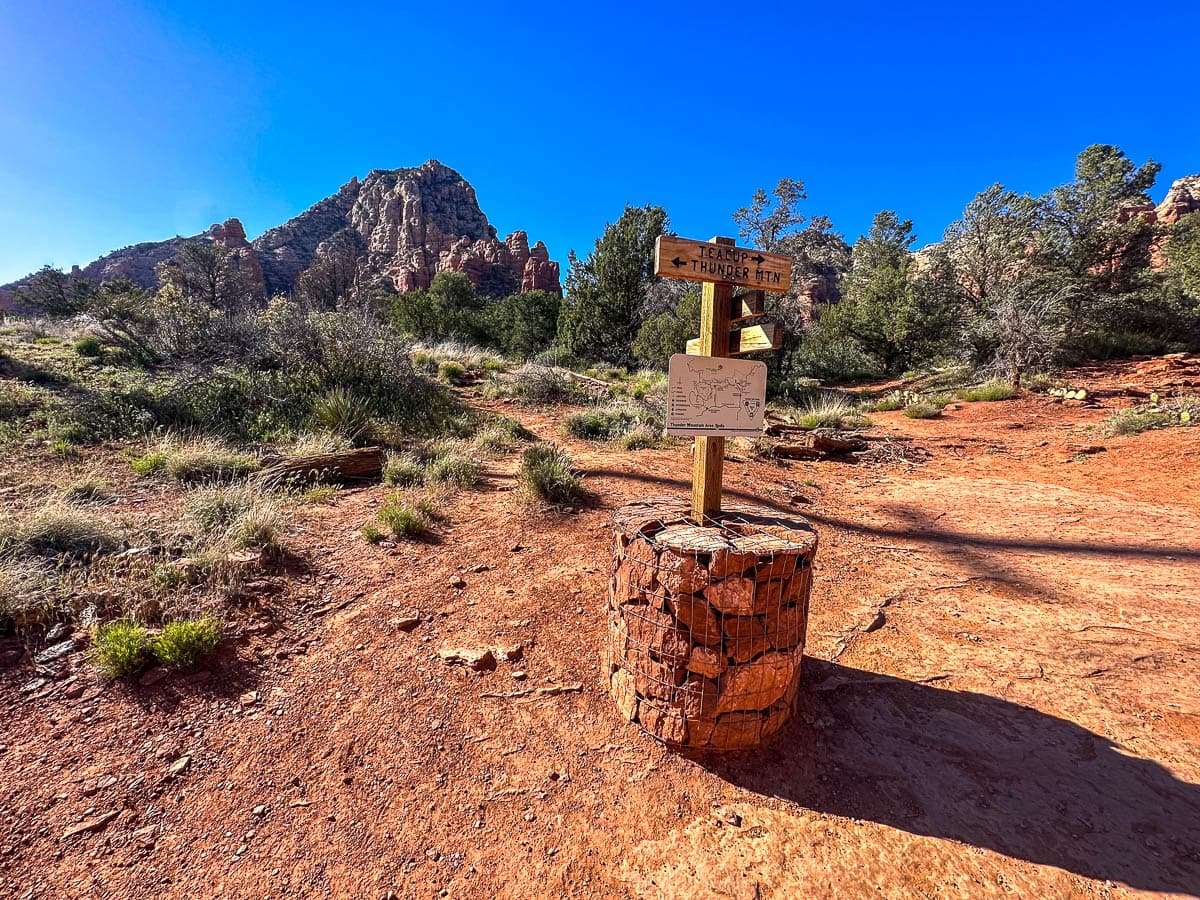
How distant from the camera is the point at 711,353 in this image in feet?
8.05

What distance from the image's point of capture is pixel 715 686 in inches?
82.4

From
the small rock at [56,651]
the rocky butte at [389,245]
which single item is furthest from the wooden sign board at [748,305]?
the rocky butte at [389,245]

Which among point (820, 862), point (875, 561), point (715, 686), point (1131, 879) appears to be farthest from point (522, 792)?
point (875, 561)

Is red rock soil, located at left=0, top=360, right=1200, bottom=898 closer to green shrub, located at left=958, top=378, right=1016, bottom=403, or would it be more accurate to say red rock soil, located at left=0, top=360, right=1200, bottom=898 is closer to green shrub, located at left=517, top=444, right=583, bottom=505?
green shrub, located at left=517, top=444, right=583, bottom=505

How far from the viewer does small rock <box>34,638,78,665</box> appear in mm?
2369

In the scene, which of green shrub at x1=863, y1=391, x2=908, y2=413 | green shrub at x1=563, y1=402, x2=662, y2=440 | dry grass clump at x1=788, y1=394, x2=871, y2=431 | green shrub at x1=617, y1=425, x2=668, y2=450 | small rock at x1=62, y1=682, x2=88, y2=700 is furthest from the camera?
green shrub at x1=863, y1=391, x2=908, y2=413

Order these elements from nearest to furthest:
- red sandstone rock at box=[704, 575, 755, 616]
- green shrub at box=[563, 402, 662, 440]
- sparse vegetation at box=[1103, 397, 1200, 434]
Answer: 1. red sandstone rock at box=[704, 575, 755, 616]
2. sparse vegetation at box=[1103, 397, 1200, 434]
3. green shrub at box=[563, 402, 662, 440]

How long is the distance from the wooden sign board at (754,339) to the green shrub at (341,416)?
599 cm

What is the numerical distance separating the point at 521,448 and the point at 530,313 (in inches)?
668

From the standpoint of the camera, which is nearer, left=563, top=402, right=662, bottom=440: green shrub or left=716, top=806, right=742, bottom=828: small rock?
left=716, top=806, right=742, bottom=828: small rock

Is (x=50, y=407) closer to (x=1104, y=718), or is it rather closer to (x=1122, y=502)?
(x=1104, y=718)

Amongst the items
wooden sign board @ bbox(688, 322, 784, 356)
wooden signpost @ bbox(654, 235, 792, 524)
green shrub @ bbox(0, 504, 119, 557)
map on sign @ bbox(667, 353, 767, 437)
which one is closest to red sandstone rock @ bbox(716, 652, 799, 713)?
wooden signpost @ bbox(654, 235, 792, 524)

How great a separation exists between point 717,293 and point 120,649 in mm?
3570

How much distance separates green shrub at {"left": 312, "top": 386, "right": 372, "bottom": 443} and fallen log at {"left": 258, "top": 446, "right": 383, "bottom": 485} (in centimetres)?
109
